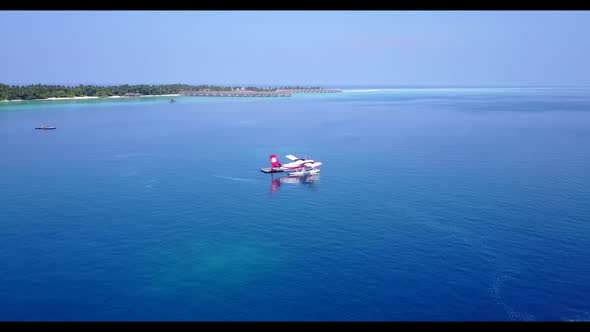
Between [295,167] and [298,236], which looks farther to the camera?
[295,167]

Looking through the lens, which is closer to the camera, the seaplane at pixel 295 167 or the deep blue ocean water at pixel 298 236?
the deep blue ocean water at pixel 298 236

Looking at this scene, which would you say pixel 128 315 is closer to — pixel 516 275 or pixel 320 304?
pixel 320 304

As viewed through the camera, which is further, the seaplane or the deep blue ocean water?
the seaplane

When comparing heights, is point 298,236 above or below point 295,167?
below

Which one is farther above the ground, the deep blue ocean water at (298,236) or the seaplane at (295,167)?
the seaplane at (295,167)

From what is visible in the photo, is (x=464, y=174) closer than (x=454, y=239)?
No

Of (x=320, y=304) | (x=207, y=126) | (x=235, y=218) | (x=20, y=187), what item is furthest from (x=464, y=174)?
(x=207, y=126)

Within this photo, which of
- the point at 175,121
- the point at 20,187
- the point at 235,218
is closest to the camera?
the point at 235,218

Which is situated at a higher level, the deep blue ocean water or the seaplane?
the seaplane
